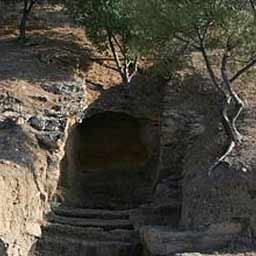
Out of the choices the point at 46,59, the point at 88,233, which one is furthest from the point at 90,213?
the point at 46,59

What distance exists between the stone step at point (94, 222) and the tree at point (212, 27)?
110 inches

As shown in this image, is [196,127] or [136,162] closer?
[196,127]

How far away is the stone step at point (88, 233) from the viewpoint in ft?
63.5

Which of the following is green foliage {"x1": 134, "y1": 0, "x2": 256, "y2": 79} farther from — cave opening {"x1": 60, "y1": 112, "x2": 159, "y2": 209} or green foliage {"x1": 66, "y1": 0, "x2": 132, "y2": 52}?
cave opening {"x1": 60, "y1": 112, "x2": 159, "y2": 209}

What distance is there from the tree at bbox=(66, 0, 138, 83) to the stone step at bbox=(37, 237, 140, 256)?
303 inches

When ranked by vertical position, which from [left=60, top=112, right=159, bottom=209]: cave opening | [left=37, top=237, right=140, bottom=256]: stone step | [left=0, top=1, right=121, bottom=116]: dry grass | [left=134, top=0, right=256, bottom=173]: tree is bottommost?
[left=37, top=237, right=140, bottom=256]: stone step

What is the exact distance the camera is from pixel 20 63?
91.8 feet

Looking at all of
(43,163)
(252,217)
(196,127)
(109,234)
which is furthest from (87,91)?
(252,217)

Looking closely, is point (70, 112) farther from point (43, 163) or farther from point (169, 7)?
point (169, 7)

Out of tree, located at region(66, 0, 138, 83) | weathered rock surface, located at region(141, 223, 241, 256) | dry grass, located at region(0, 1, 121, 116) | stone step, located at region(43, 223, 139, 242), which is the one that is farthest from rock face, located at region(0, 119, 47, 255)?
tree, located at region(66, 0, 138, 83)

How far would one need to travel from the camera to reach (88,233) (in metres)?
19.5

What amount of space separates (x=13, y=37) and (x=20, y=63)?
3.61 meters

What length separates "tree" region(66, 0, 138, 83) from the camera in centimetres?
2558

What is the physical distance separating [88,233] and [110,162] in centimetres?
835
